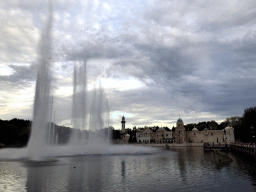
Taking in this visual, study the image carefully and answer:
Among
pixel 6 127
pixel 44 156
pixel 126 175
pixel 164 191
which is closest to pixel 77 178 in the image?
pixel 126 175

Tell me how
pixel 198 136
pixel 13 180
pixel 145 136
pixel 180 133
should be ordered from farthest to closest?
pixel 145 136
pixel 198 136
pixel 180 133
pixel 13 180

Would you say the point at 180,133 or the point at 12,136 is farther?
the point at 180,133

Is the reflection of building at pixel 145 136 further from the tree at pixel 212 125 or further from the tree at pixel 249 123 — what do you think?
the tree at pixel 249 123

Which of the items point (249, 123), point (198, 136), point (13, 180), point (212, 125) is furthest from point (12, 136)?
point (212, 125)

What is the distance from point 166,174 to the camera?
2638cm

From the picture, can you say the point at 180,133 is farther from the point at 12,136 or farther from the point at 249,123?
the point at 12,136

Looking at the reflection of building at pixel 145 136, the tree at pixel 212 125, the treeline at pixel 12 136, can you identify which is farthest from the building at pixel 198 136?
the treeline at pixel 12 136

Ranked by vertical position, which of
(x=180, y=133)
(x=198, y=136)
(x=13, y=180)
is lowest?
(x=13, y=180)

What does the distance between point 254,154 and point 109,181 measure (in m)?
40.8

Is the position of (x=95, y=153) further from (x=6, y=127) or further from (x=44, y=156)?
(x=6, y=127)

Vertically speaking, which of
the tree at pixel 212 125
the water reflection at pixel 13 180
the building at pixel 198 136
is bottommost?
the water reflection at pixel 13 180

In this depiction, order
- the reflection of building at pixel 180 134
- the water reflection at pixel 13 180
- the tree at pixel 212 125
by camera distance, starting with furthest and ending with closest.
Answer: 1. the tree at pixel 212 125
2. the reflection of building at pixel 180 134
3. the water reflection at pixel 13 180

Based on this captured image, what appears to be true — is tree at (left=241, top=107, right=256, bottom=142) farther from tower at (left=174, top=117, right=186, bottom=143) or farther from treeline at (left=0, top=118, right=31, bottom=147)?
treeline at (left=0, top=118, right=31, bottom=147)

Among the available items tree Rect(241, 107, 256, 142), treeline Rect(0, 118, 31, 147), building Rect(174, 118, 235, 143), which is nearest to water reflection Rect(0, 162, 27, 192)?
tree Rect(241, 107, 256, 142)
